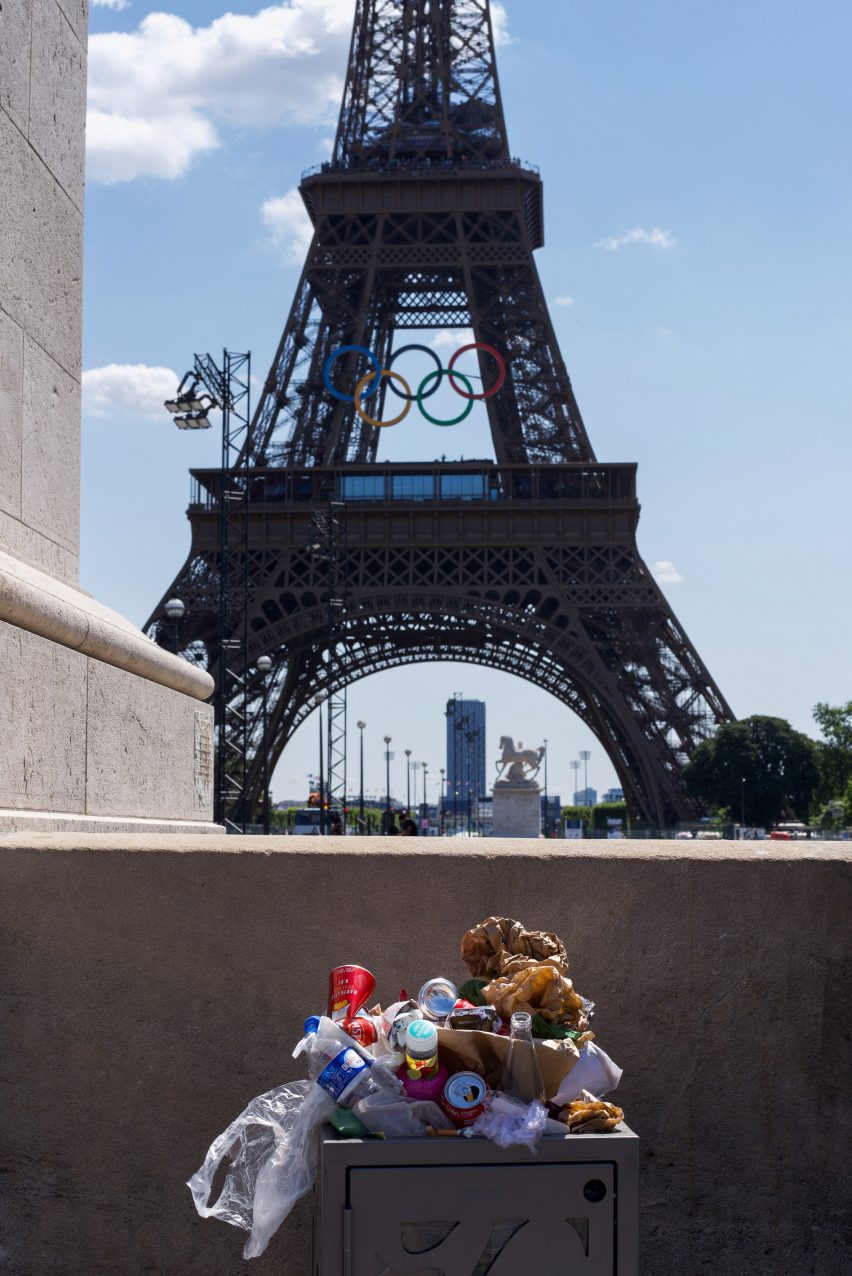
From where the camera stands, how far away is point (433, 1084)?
3.00 meters

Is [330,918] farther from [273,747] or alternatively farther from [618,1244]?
[273,747]

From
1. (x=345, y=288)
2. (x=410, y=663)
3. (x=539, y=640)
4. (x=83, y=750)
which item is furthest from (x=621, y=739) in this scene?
(x=83, y=750)

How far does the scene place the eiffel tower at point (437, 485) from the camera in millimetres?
49938

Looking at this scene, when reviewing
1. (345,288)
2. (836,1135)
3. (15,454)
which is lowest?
(836,1135)

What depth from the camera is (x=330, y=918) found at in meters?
4.13

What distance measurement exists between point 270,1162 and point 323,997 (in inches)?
40.1

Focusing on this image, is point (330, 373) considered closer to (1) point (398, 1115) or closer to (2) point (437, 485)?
(2) point (437, 485)

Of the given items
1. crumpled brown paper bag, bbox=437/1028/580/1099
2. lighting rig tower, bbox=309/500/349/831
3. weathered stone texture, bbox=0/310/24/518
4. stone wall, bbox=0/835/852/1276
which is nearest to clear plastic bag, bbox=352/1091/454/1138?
crumpled brown paper bag, bbox=437/1028/580/1099

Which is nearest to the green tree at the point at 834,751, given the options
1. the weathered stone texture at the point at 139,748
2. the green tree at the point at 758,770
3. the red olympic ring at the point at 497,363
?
the green tree at the point at 758,770

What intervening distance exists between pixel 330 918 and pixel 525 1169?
1331 mm

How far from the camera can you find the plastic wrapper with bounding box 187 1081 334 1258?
121 inches

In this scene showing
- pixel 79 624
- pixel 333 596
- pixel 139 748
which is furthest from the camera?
pixel 333 596

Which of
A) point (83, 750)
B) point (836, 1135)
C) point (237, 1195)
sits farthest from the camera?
point (83, 750)

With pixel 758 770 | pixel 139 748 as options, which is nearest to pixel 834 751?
pixel 758 770
